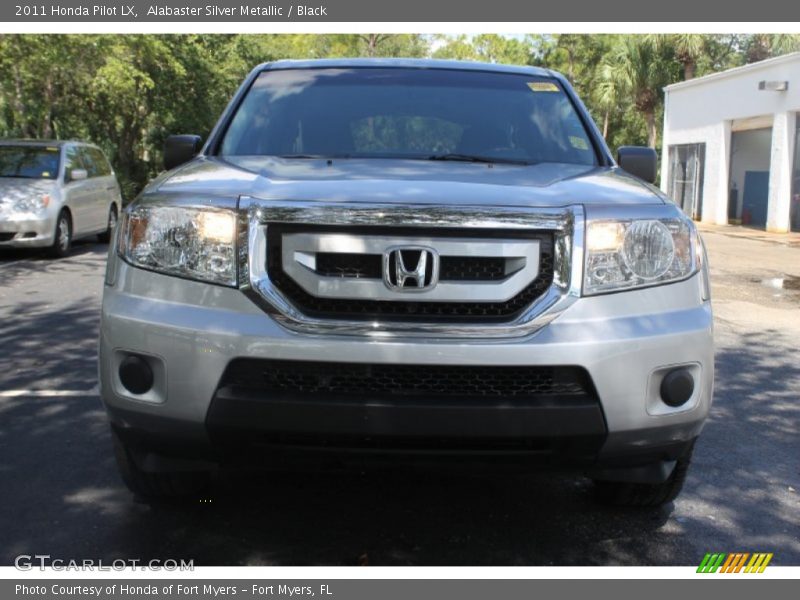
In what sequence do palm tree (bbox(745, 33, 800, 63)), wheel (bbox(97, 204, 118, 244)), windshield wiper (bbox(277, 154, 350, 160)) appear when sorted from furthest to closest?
1. palm tree (bbox(745, 33, 800, 63))
2. wheel (bbox(97, 204, 118, 244))
3. windshield wiper (bbox(277, 154, 350, 160))

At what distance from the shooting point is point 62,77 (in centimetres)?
2325

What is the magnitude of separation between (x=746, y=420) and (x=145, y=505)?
10.8 ft

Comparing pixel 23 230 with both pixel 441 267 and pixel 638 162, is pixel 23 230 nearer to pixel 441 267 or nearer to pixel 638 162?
pixel 638 162

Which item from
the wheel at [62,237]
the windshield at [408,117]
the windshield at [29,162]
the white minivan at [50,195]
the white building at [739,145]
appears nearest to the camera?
the windshield at [408,117]

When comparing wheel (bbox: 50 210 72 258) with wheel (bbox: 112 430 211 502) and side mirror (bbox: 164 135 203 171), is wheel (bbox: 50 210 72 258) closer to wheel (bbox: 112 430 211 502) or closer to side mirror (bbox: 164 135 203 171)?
side mirror (bbox: 164 135 203 171)

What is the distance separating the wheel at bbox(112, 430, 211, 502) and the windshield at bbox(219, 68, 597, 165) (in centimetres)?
138

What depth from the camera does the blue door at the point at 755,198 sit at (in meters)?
25.6

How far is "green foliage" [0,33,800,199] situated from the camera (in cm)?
2005

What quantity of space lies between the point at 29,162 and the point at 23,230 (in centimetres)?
150

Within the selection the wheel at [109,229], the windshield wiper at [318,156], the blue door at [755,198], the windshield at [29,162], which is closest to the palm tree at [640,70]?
the blue door at [755,198]

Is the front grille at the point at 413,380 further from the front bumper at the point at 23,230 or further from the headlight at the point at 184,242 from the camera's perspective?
the front bumper at the point at 23,230

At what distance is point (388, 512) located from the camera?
3664 millimetres

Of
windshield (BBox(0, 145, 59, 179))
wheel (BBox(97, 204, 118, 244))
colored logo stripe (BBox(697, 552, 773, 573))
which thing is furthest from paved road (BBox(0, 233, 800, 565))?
wheel (BBox(97, 204, 118, 244))

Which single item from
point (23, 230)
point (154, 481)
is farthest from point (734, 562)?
point (23, 230)
